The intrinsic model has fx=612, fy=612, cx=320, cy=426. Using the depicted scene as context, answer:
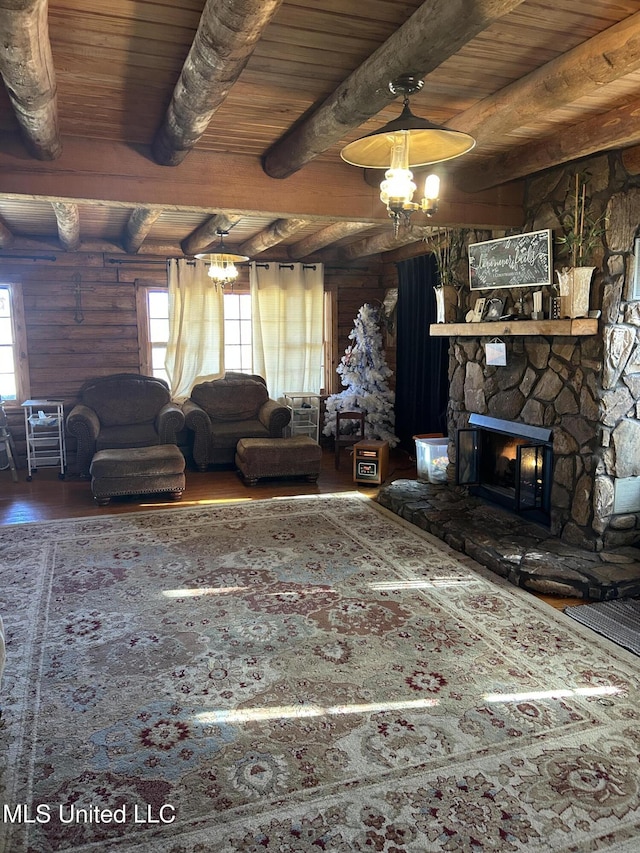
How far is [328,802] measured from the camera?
6.27 feet

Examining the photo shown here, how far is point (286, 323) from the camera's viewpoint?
749 centimetres

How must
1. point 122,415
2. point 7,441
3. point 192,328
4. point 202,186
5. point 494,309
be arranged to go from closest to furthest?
point 202,186 < point 494,309 < point 7,441 < point 122,415 < point 192,328

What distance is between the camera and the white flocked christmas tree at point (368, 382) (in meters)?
7.13

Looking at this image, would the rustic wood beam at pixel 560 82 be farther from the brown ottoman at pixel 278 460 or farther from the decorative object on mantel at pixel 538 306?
the brown ottoman at pixel 278 460

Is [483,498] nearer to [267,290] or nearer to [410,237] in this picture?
[410,237]

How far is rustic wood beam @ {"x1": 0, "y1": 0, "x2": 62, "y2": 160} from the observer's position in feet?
5.41

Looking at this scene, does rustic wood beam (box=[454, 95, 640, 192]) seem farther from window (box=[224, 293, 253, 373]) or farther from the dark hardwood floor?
window (box=[224, 293, 253, 373])

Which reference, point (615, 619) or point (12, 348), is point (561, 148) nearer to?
point (615, 619)

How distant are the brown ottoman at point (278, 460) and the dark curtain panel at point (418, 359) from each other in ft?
4.65

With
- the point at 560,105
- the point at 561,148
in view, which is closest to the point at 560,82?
the point at 560,105

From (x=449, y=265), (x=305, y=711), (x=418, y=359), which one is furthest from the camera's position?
(x=418, y=359)

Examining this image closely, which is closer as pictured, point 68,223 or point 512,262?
point 512,262

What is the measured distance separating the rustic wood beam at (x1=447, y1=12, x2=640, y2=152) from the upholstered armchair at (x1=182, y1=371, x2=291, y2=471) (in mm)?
4128

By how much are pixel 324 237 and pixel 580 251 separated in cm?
281
